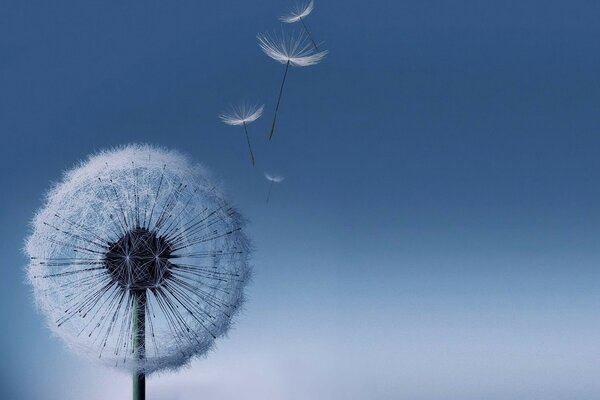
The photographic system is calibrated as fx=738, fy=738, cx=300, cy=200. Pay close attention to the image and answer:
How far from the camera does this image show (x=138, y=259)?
4.05 m

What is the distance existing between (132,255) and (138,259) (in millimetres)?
40

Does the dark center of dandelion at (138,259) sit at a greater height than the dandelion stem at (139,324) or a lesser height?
greater

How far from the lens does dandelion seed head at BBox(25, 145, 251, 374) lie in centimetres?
412

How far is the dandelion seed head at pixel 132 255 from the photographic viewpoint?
412 cm

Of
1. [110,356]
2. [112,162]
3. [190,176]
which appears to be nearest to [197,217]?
[190,176]

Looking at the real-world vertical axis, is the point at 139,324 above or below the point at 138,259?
below

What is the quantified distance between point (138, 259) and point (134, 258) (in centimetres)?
2

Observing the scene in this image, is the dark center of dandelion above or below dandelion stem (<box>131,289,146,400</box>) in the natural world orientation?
above

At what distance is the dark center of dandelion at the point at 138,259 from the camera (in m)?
4.04

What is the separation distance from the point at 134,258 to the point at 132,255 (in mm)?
20

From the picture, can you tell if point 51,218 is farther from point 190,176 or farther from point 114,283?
point 190,176

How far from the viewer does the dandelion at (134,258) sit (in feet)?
13.5

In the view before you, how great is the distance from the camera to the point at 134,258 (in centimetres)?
404

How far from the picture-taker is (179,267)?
423 cm
